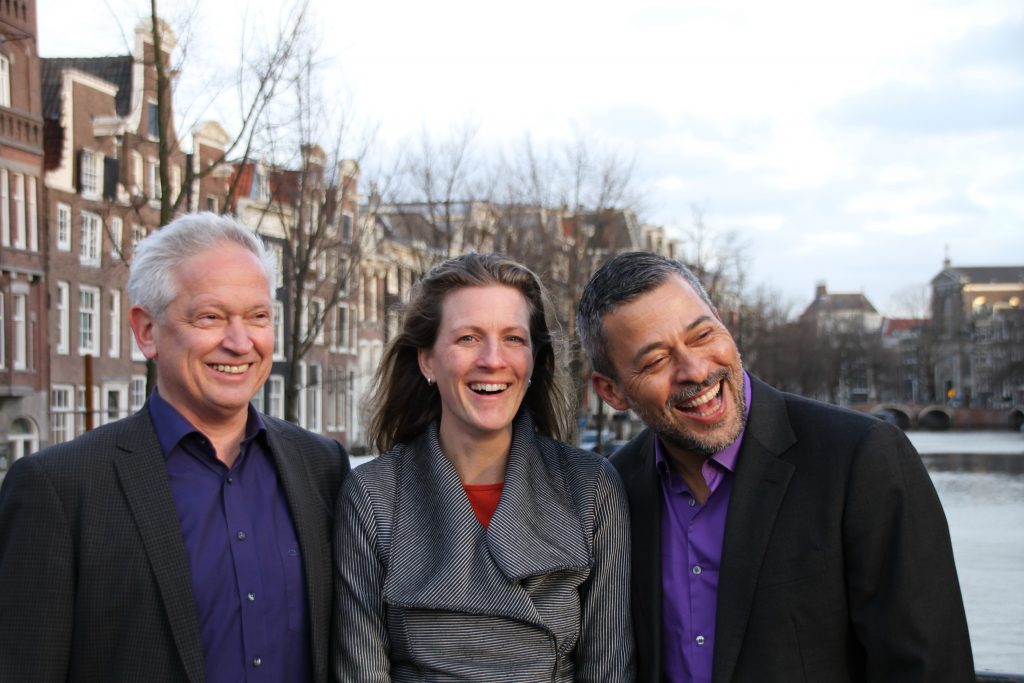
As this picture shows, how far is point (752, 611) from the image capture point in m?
2.99

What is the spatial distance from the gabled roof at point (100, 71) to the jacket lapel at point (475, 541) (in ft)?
92.2

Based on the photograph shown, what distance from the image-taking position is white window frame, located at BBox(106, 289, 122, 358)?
2891cm

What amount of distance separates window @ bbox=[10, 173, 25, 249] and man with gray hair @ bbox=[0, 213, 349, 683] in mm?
23985

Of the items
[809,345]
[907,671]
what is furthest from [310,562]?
[809,345]

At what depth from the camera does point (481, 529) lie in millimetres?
3377

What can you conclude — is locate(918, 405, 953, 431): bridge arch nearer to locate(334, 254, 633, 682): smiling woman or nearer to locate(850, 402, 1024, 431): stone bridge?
locate(850, 402, 1024, 431): stone bridge

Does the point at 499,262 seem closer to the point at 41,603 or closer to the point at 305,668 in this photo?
the point at 305,668

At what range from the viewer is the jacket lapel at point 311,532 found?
326cm

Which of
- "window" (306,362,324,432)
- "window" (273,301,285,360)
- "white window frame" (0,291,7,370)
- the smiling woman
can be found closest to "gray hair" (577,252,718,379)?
the smiling woman

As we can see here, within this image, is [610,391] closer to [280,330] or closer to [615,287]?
[615,287]

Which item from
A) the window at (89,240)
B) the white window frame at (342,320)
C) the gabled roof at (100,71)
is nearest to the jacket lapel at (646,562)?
the window at (89,240)

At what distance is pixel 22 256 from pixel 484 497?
24274 millimetres

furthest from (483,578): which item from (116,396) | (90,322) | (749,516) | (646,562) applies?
(116,396)

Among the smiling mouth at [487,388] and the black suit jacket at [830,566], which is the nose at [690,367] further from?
the smiling mouth at [487,388]
